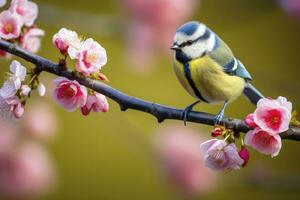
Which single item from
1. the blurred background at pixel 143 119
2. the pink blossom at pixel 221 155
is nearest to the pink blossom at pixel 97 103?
the pink blossom at pixel 221 155

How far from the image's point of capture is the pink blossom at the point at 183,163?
180 cm

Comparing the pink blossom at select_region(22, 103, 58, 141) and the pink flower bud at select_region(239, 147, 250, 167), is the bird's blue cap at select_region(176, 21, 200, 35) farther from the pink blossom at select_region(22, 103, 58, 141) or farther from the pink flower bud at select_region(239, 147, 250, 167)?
the pink blossom at select_region(22, 103, 58, 141)

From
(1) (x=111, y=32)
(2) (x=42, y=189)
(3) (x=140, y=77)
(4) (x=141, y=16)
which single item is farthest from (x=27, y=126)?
(3) (x=140, y=77)

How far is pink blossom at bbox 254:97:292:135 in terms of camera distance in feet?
2.62

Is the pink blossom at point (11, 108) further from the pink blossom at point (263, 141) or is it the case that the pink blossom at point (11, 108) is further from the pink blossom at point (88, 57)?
the pink blossom at point (263, 141)

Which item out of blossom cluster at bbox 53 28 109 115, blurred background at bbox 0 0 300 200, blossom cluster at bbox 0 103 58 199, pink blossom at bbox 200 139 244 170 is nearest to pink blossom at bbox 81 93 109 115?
blossom cluster at bbox 53 28 109 115

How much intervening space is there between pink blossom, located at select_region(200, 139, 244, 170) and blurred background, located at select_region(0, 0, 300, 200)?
0.83m

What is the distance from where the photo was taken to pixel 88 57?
833 mm

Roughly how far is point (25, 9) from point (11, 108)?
16cm

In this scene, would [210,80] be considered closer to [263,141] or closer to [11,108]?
[263,141]

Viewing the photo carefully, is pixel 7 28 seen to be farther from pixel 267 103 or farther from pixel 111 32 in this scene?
pixel 111 32

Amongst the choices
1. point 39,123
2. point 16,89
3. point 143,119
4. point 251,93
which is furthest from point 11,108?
point 143,119

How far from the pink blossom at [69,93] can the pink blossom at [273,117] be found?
24cm

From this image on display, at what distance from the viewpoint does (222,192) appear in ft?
8.13
